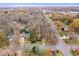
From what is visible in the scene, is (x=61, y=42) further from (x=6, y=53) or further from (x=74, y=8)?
(x=6, y=53)

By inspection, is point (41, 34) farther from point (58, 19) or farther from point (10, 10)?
point (10, 10)

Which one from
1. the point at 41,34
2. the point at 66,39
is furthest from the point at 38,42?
the point at 66,39

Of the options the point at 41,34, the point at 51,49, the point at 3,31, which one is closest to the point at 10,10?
the point at 3,31

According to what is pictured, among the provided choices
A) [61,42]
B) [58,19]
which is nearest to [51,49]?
[61,42]

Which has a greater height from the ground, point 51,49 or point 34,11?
point 34,11

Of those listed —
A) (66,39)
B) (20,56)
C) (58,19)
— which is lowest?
(20,56)

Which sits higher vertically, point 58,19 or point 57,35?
point 58,19

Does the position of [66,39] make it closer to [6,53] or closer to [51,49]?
[51,49]
